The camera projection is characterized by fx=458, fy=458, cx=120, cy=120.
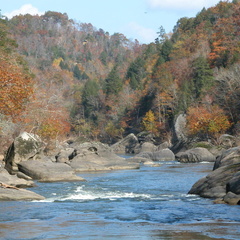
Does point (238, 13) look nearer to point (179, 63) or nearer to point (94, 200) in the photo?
point (179, 63)

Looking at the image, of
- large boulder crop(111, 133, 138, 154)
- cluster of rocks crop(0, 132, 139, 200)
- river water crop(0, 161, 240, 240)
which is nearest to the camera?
river water crop(0, 161, 240, 240)

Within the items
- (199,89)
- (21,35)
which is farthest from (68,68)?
(199,89)

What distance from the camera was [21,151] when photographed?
26938 mm

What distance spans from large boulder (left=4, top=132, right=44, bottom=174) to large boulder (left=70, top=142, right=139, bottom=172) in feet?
14.3

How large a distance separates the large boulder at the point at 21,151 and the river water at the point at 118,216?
278 inches

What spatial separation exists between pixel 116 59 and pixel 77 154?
480 ft

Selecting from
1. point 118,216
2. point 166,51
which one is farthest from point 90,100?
point 118,216

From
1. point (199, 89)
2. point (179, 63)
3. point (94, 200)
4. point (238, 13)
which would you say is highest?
point (238, 13)

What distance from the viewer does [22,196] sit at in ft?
51.0

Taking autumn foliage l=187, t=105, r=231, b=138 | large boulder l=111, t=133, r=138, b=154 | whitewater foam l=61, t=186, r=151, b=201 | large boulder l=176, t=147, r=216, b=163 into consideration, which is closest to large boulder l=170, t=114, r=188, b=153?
autumn foliage l=187, t=105, r=231, b=138

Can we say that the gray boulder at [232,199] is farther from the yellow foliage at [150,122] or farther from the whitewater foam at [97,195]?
the yellow foliage at [150,122]

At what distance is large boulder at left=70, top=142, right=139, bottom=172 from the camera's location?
104 feet

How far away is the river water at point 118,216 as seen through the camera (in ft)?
31.9

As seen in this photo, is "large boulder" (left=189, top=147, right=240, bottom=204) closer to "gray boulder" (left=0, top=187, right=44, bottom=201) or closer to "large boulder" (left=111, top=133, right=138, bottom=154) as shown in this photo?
"gray boulder" (left=0, top=187, right=44, bottom=201)
